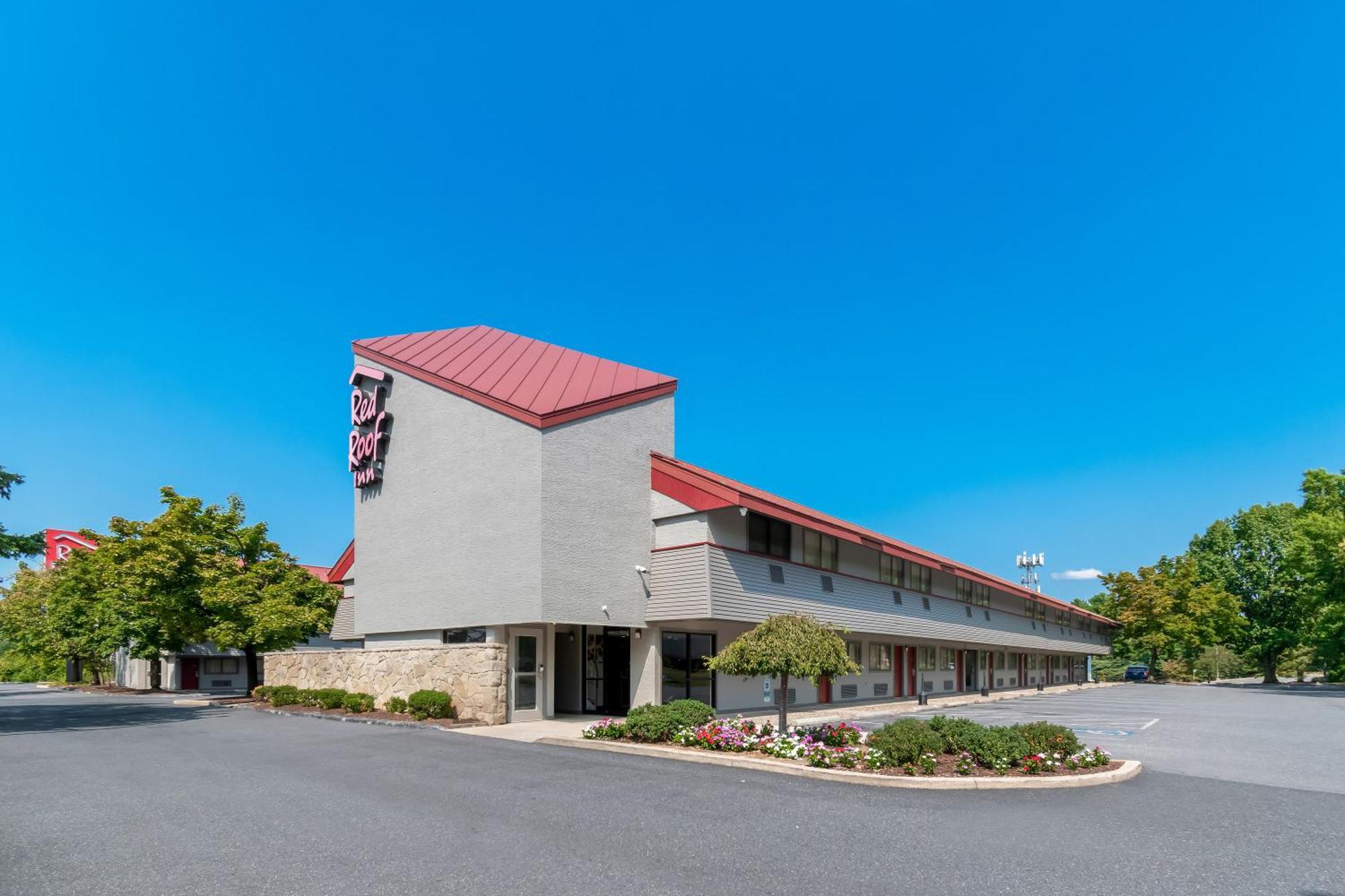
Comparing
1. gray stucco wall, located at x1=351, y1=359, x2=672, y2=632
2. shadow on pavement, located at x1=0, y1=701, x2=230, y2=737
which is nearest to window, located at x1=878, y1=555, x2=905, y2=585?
gray stucco wall, located at x1=351, y1=359, x2=672, y2=632

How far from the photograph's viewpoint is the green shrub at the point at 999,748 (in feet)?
40.6

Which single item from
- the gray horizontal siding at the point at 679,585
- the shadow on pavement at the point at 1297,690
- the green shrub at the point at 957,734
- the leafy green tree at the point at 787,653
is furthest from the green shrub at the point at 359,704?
the shadow on pavement at the point at 1297,690

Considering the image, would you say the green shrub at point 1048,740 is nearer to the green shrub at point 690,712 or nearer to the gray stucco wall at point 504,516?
the green shrub at point 690,712

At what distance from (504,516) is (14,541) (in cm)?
1281

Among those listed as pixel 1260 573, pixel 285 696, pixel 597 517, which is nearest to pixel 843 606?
pixel 597 517

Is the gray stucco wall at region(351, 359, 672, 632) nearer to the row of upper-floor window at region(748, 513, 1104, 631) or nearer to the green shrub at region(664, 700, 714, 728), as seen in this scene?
the row of upper-floor window at region(748, 513, 1104, 631)

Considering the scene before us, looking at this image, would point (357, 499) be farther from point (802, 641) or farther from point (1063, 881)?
point (1063, 881)

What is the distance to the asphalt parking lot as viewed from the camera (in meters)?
7.03

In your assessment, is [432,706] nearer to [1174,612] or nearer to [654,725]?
[654,725]

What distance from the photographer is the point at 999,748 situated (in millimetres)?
12461

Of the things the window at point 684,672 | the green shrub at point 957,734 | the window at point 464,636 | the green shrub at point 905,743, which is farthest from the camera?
the window at point 684,672

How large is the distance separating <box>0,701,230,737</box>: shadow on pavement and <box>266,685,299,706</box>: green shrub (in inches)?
55.2

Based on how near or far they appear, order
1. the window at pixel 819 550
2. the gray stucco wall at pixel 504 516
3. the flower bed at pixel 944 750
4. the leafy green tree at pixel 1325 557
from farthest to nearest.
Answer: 1. the leafy green tree at pixel 1325 557
2. the window at pixel 819 550
3. the gray stucco wall at pixel 504 516
4. the flower bed at pixel 944 750

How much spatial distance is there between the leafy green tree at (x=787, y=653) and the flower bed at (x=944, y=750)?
141 centimetres
